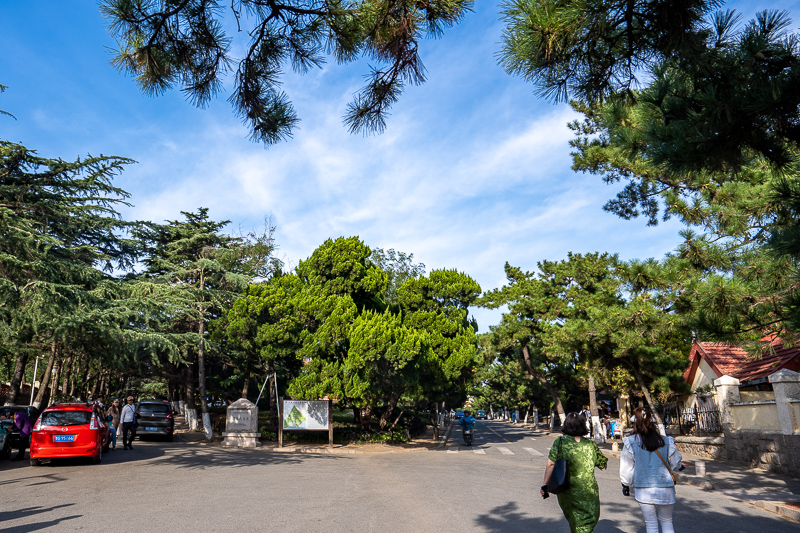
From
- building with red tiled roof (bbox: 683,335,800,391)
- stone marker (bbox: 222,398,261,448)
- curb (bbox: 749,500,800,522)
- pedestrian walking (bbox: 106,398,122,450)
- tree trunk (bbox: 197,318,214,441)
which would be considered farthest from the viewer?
tree trunk (bbox: 197,318,214,441)

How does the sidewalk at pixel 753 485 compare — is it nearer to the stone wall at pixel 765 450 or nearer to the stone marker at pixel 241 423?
the stone wall at pixel 765 450

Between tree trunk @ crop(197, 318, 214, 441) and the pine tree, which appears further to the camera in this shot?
tree trunk @ crop(197, 318, 214, 441)

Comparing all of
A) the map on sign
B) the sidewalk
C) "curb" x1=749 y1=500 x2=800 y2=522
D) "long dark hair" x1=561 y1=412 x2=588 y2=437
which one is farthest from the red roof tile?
the map on sign

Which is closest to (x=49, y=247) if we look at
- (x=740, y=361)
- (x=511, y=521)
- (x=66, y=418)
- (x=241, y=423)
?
(x=66, y=418)

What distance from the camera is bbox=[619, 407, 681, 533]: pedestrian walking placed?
5.06m

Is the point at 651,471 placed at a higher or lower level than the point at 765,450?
higher

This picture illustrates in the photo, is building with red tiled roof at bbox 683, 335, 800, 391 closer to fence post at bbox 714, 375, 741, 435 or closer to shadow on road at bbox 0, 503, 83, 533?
fence post at bbox 714, 375, 741, 435

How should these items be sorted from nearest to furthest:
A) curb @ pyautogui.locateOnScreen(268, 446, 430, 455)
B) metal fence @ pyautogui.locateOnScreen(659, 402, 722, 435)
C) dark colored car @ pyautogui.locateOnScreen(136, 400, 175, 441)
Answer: metal fence @ pyautogui.locateOnScreen(659, 402, 722, 435) < curb @ pyautogui.locateOnScreen(268, 446, 430, 455) < dark colored car @ pyautogui.locateOnScreen(136, 400, 175, 441)

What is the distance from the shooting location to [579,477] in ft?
15.2

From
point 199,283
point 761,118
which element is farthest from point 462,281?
point 761,118

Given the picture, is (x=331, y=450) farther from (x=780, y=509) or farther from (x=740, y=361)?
(x=740, y=361)

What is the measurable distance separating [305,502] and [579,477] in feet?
16.7

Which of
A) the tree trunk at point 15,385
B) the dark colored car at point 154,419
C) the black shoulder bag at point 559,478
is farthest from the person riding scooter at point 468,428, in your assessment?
the black shoulder bag at point 559,478

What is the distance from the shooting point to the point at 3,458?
14.4 meters
